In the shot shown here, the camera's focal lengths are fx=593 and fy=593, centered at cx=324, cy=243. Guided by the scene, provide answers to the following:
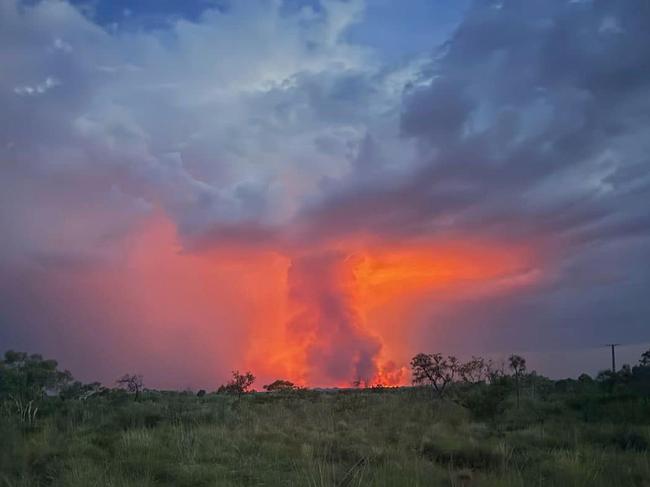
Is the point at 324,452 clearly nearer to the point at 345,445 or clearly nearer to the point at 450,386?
the point at 345,445

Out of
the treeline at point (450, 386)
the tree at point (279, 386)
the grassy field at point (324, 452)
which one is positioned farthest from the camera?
the tree at point (279, 386)

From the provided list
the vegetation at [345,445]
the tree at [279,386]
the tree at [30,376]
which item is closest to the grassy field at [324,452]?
the vegetation at [345,445]

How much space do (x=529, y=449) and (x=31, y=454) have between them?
1359cm

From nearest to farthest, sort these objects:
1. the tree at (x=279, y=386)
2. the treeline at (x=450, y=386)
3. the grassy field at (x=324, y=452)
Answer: the grassy field at (x=324, y=452), the treeline at (x=450, y=386), the tree at (x=279, y=386)

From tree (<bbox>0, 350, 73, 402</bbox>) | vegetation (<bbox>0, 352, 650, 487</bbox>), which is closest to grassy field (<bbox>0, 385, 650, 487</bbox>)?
vegetation (<bbox>0, 352, 650, 487</bbox>)

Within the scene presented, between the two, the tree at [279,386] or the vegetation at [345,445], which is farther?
the tree at [279,386]

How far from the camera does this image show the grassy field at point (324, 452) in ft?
37.7

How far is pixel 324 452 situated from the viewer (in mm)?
15305

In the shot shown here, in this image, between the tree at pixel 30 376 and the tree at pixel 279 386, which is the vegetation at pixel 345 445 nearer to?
the tree at pixel 30 376

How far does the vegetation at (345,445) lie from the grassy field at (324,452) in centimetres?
5

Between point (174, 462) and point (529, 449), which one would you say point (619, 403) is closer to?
point (529, 449)

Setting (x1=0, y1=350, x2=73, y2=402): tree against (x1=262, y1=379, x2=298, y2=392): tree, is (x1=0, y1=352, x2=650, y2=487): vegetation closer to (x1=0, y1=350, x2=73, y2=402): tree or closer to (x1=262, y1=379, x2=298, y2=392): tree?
(x1=0, y1=350, x2=73, y2=402): tree

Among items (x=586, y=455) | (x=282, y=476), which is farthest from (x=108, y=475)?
(x=586, y=455)

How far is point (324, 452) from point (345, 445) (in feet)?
7.97
